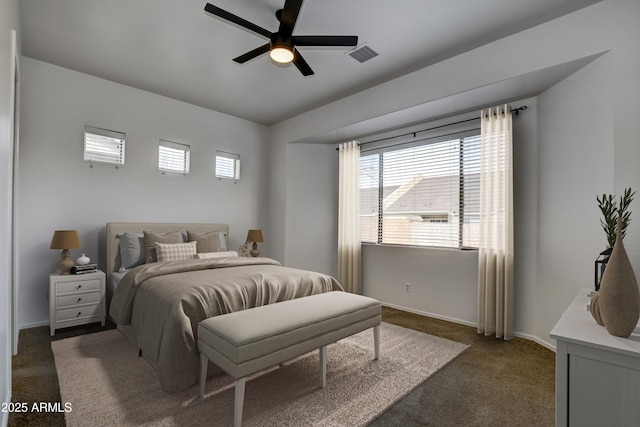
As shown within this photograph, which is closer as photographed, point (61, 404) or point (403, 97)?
point (61, 404)

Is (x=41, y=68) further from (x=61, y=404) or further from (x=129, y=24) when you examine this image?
(x=61, y=404)

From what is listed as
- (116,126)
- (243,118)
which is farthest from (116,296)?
(243,118)

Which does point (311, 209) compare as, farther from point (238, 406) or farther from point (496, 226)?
point (238, 406)

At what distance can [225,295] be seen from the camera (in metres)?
2.35

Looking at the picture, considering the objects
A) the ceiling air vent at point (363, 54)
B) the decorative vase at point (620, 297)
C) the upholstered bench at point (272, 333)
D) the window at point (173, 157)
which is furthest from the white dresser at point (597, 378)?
the window at point (173, 157)

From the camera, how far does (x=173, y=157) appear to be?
434 cm

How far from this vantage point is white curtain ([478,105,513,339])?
10.4 ft

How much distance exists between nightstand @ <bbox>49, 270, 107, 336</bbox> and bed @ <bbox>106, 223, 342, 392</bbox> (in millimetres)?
192

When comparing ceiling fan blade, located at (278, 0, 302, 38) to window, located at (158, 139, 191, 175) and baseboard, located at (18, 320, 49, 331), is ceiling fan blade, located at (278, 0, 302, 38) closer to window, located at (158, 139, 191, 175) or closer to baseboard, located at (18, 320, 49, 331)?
window, located at (158, 139, 191, 175)

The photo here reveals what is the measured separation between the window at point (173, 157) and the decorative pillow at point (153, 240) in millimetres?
1004

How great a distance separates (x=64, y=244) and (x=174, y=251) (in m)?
1.01

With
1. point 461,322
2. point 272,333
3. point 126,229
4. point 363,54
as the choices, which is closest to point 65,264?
point 126,229

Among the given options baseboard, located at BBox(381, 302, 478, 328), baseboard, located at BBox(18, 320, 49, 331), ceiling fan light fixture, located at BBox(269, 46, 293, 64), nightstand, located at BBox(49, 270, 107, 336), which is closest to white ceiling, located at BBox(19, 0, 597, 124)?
ceiling fan light fixture, located at BBox(269, 46, 293, 64)

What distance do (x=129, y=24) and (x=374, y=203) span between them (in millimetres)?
3501
